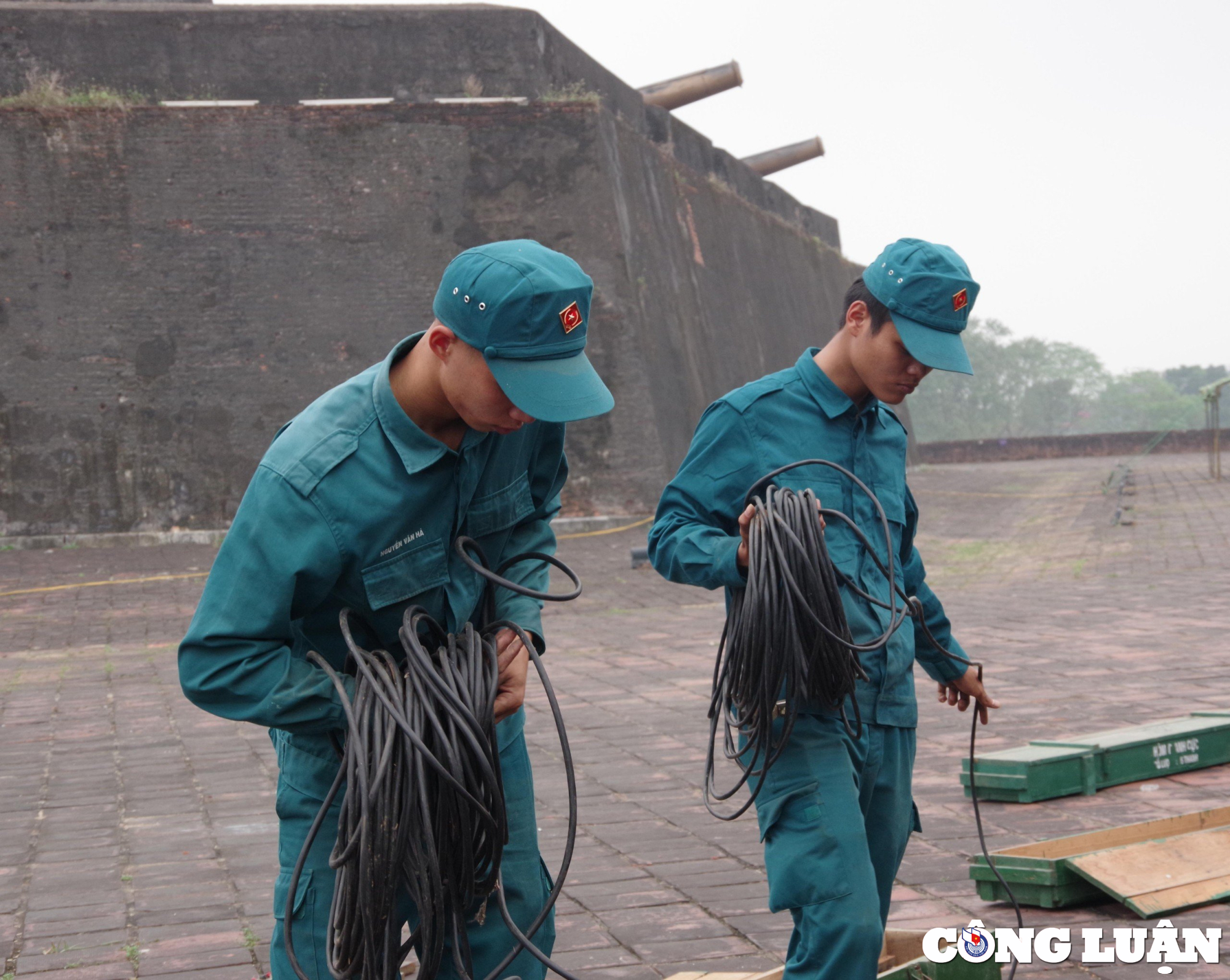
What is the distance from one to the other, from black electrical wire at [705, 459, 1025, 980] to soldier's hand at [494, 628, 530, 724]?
0.64 metres

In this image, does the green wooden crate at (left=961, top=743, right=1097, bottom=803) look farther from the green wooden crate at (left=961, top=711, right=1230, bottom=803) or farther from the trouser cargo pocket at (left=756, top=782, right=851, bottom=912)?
the trouser cargo pocket at (left=756, top=782, right=851, bottom=912)

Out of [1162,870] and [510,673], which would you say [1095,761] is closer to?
[1162,870]

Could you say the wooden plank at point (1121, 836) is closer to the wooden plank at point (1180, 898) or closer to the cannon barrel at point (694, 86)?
the wooden plank at point (1180, 898)

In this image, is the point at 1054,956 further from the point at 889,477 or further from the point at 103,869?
the point at 103,869

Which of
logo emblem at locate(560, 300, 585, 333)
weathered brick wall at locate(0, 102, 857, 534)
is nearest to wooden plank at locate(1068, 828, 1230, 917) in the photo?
logo emblem at locate(560, 300, 585, 333)

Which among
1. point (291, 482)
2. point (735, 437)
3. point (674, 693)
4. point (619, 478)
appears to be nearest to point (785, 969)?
point (735, 437)

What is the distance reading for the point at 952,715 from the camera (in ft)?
23.9

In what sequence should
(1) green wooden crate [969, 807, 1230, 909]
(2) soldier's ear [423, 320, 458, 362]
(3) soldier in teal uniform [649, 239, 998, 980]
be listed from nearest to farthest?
(2) soldier's ear [423, 320, 458, 362] → (3) soldier in teal uniform [649, 239, 998, 980] → (1) green wooden crate [969, 807, 1230, 909]

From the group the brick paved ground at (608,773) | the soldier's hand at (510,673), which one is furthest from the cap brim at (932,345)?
the brick paved ground at (608,773)

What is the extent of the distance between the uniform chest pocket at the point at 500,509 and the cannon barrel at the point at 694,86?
71.9 ft

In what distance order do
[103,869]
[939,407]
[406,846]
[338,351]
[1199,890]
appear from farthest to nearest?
[939,407]
[338,351]
[103,869]
[1199,890]
[406,846]

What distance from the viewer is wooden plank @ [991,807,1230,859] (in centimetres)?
400

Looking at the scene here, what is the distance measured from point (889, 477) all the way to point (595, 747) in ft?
12.7

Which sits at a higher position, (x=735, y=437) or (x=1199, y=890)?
(x=735, y=437)
